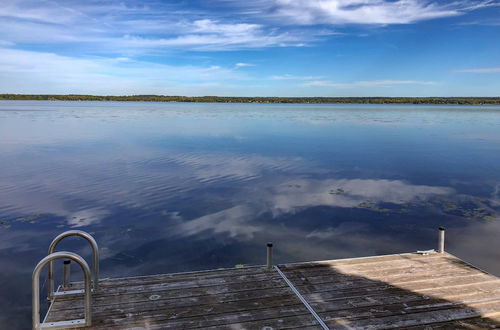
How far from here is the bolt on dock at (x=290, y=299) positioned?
4676 mm

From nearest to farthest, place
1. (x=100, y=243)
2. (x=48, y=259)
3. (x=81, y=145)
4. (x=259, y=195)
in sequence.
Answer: (x=48, y=259)
(x=100, y=243)
(x=259, y=195)
(x=81, y=145)

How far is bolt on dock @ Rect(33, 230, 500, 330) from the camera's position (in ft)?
15.3

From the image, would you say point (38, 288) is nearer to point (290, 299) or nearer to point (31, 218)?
point (290, 299)

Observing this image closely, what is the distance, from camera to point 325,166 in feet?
63.2

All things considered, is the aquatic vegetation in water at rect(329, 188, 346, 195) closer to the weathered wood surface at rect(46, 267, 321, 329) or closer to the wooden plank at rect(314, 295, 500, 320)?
the weathered wood surface at rect(46, 267, 321, 329)

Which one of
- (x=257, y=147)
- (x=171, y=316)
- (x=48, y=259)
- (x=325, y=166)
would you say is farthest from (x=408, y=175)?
(x=48, y=259)

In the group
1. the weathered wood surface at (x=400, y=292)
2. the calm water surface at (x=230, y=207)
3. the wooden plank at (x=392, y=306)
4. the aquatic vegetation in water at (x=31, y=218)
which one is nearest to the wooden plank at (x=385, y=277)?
the weathered wood surface at (x=400, y=292)

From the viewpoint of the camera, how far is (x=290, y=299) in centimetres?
529

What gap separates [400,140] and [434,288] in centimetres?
2796

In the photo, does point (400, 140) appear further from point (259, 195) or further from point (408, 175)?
point (259, 195)

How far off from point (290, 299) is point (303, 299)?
0.60ft

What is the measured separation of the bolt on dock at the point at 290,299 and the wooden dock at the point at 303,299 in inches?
0.5

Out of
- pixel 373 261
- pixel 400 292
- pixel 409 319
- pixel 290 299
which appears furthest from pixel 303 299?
pixel 373 261

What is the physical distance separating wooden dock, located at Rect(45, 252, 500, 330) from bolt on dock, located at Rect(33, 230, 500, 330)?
1cm
